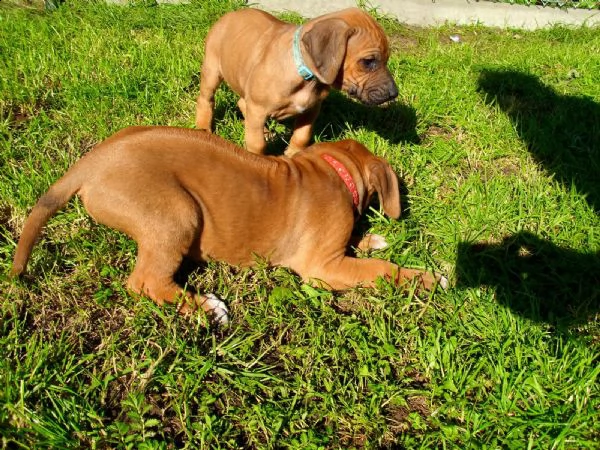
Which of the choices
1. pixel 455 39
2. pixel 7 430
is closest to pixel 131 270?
pixel 7 430

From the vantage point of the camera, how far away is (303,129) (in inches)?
198

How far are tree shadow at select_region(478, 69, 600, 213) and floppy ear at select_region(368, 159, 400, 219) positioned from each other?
1.89 m

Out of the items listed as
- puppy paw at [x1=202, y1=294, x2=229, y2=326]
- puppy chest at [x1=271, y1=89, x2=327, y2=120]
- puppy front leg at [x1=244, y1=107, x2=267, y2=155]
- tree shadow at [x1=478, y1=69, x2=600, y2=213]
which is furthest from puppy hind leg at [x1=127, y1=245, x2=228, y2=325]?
tree shadow at [x1=478, y1=69, x2=600, y2=213]

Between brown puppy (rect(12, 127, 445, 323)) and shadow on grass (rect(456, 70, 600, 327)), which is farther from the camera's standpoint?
shadow on grass (rect(456, 70, 600, 327))

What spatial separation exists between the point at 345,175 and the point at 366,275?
0.76 metres

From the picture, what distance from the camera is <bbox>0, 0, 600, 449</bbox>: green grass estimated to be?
2.90 metres

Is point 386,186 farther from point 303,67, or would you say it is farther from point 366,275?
point 303,67

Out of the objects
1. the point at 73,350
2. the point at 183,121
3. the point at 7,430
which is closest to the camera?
the point at 7,430

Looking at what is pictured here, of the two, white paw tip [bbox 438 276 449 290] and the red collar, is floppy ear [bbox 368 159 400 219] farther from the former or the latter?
white paw tip [bbox 438 276 449 290]

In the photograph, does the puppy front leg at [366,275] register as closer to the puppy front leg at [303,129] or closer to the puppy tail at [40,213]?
the puppy front leg at [303,129]

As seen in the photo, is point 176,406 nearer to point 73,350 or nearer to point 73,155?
point 73,350

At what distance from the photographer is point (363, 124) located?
226 inches

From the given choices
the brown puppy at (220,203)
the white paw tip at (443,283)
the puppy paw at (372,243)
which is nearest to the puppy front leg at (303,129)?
the brown puppy at (220,203)

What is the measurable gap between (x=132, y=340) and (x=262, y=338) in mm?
790
